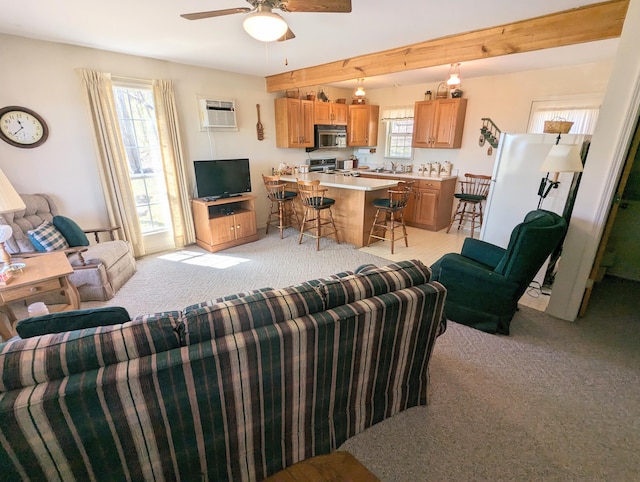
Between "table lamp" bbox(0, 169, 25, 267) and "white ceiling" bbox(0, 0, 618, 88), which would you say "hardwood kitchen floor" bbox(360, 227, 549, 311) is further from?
"table lamp" bbox(0, 169, 25, 267)

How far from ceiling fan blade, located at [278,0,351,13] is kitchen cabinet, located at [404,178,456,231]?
3771 mm

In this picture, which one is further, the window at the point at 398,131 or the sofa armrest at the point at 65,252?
the window at the point at 398,131

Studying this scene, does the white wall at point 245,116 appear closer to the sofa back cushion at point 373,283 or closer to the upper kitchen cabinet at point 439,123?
the upper kitchen cabinet at point 439,123

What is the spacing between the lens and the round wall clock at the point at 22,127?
309 cm

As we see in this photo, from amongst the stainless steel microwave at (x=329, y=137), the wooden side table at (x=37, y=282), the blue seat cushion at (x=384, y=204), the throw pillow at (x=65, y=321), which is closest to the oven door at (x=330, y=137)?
the stainless steel microwave at (x=329, y=137)

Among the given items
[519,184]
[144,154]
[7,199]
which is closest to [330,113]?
[144,154]

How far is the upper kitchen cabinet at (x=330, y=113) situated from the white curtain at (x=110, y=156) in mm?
3343

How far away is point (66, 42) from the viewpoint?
3.20 metres

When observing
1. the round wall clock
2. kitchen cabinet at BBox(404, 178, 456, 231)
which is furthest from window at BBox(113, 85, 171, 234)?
kitchen cabinet at BBox(404, 178, 456, 231)

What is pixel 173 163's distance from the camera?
4254 mm

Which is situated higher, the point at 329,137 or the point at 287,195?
the point at 329,137

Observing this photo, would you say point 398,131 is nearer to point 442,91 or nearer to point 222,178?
point 442,91

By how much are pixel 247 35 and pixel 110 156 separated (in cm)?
226

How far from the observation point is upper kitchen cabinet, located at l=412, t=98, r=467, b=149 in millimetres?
5156
